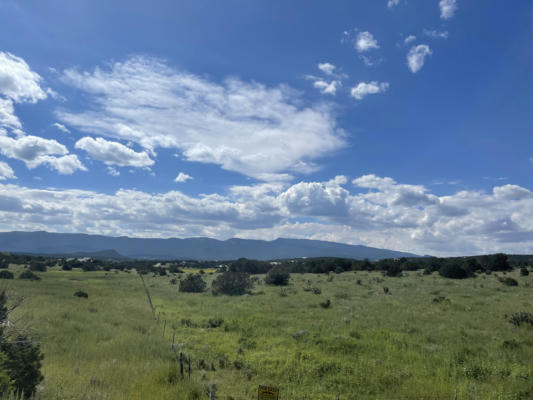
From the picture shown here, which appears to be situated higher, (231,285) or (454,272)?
(454,272)

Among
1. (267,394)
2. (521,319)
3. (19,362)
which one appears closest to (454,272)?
(521,319)

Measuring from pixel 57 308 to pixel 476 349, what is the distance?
78.0 feet

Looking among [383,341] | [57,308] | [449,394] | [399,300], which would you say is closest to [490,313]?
[399,300]

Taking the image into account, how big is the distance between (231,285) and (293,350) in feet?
78.5

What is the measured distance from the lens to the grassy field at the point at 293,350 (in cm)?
966

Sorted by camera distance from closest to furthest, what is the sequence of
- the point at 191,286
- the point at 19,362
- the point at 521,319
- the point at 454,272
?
1. the point at 19,362
2. the point at 521,319
3. the point at 191,286
4. the point at 454,272

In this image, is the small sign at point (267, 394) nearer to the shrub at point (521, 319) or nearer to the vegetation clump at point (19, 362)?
the vegetation clump at point (19, 362)

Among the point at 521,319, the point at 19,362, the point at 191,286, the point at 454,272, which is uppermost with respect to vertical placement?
the point at 19,362

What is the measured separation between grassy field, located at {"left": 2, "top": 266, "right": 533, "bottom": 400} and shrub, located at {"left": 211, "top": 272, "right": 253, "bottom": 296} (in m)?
12.4

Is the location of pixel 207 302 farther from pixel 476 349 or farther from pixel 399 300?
pixel 476 349


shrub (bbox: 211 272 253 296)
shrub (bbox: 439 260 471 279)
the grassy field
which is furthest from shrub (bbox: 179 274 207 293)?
shrub (bbox: 439 260 471 279)

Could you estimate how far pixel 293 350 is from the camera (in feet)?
45.2

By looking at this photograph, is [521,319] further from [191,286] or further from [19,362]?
[191,286]

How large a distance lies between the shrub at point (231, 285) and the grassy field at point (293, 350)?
40.6 feet
